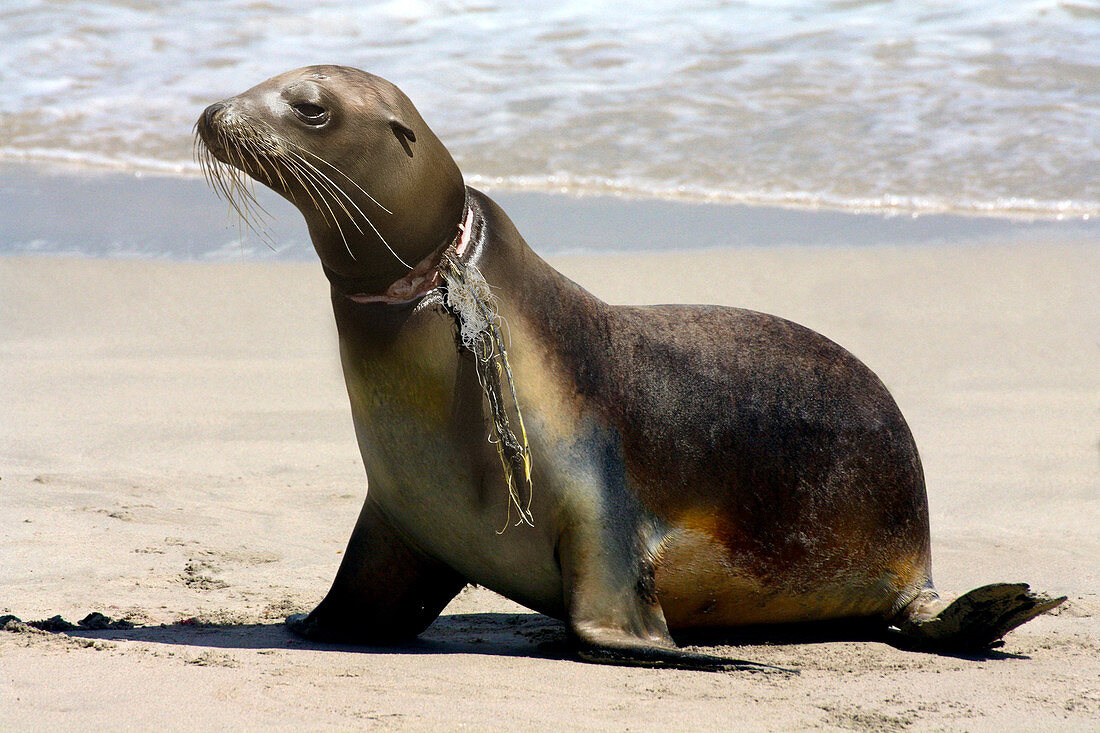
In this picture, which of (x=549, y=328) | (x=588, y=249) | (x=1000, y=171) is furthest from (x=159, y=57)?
(x=549, y=328)

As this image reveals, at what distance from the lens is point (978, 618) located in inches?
145

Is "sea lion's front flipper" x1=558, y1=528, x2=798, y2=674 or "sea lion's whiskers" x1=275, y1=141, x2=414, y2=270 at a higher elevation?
"sea lion's whiskers" x1=275, y1=141, x2=414, y2=270

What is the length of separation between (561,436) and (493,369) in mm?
252

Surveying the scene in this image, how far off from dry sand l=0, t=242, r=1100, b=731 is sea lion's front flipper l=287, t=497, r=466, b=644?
0.15m

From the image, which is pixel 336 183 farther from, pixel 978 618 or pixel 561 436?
pixel 978 618

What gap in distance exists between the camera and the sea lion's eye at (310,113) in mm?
3230

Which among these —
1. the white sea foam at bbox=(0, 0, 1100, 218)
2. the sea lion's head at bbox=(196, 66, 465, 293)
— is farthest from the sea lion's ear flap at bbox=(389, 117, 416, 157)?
the white sea foam at bbox=(0, 0, 1100, 218)

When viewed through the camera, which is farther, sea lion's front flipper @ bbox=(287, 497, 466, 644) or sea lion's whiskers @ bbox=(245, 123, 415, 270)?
sea lion's front flipper @ bbox=(287, 497, 466, 644)

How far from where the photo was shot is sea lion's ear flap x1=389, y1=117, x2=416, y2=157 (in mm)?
3303

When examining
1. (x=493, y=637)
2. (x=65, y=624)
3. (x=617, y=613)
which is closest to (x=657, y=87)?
(x=493, y=637)

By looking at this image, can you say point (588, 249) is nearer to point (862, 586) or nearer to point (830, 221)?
point (830, 221)

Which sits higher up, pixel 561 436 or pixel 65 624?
pixel 561 436

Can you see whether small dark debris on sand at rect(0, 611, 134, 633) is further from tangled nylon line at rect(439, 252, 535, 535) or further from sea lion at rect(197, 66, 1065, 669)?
tangled nylon line at rect(439, 252, 535, 535)

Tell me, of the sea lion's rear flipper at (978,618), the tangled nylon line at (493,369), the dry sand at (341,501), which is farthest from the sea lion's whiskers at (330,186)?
the sea lion's rear flipper at (978,618)
